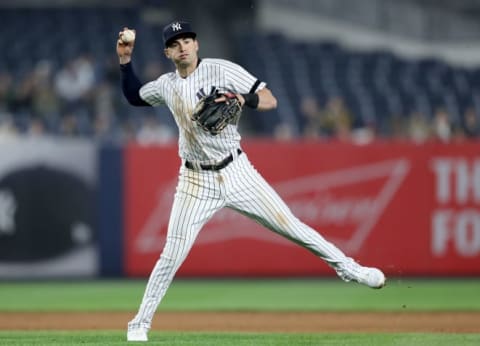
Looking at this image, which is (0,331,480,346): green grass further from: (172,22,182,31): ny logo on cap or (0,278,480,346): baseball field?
(172,22,182,31): ny logo on cap

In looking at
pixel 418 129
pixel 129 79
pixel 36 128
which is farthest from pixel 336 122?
pixel 129 79

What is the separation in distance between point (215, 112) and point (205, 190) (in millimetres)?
583

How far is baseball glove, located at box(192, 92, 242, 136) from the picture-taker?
730 cm

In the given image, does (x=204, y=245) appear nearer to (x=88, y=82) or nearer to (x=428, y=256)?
(x=428, y=256)

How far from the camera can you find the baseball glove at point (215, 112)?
7.30 m

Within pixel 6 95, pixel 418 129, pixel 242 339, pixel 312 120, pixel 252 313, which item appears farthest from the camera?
pixel 6 95

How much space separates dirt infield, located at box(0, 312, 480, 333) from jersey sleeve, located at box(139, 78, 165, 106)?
236 cm

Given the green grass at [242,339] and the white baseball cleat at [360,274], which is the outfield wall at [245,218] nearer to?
the green grass at [242,339]

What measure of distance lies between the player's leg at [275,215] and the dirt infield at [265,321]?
5.32ft

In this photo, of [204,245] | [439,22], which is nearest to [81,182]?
Answer: [204,245]

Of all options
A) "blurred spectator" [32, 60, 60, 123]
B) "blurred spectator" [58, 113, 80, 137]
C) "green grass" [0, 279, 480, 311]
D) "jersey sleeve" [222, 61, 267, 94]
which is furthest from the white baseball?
"blurred spectator" [32, 60, 60, 123]

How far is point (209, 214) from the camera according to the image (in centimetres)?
760

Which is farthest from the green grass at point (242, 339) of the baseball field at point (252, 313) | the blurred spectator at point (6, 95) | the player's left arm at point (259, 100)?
the blurred spectator at point (6, 95)

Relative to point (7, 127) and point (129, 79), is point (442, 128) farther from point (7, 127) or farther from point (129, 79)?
point (129, 79)
